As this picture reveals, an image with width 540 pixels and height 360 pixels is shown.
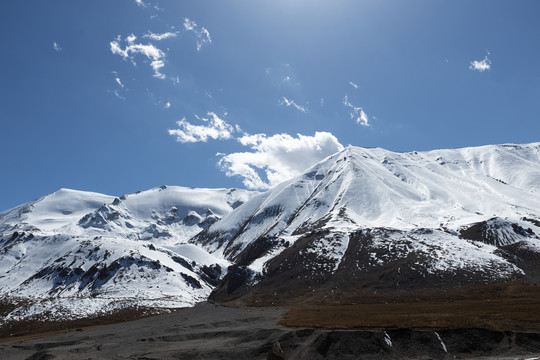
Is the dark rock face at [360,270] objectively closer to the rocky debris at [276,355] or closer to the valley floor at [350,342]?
the valley floor at [350,342]

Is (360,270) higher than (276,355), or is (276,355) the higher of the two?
(360,270)

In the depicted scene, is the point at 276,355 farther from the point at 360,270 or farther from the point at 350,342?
the point at 360,270

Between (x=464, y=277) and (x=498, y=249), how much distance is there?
104 feet

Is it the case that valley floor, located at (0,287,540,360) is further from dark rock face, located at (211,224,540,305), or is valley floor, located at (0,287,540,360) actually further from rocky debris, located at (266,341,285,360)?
dark rock face, located at (211,224,540,305)

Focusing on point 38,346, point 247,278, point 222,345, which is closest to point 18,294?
point 247,278

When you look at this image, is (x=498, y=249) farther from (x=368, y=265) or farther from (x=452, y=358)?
Answer: (x=452, y=358)

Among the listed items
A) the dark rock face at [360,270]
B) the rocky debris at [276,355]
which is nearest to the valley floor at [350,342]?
the rocky debris at [276,355]

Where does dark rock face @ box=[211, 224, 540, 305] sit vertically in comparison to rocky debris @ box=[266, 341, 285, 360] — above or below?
above

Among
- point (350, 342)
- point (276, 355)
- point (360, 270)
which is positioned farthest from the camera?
point (360, 270)

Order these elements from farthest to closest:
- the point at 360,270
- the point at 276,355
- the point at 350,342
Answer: the point at 360,270 < the point at 350,342 < the point at 276,355

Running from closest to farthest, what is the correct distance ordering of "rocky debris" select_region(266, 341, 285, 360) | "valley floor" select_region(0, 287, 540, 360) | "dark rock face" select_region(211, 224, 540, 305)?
"valley floor" select_region(0, 287, 540, 360)
"rocky debris" select_region(266, 341, 285, 360)
"dark rock face" select_region(211, 224, 540, 305)

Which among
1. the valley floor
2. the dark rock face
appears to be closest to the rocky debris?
the valley floor

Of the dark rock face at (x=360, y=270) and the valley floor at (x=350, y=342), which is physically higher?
the dark rock face at (x=360, y=270)

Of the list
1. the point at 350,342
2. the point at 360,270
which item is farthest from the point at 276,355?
the point at 360,270
